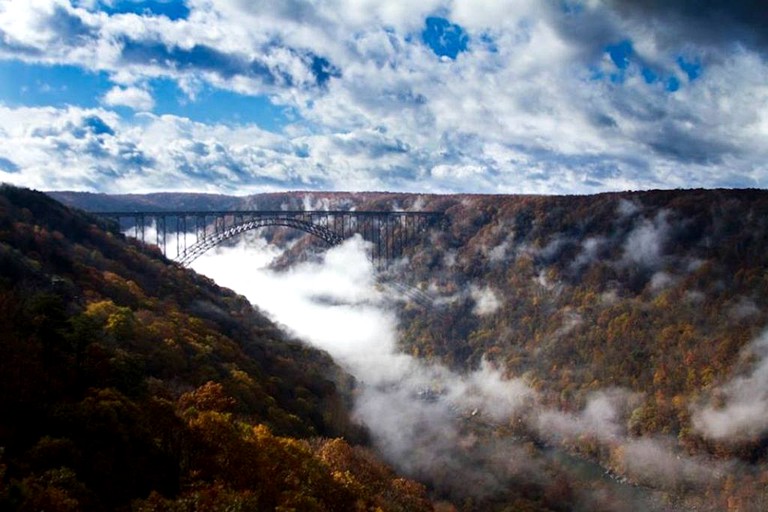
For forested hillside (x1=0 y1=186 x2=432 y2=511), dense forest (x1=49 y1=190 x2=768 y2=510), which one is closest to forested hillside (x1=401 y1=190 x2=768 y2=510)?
dense forest (x1=49 y1=190 x2=768 y2=510)

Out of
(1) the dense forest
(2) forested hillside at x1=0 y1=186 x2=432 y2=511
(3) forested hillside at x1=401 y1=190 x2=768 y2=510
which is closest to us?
(2) forested hillside at x1=0 y1=186 x2=432 y2=511

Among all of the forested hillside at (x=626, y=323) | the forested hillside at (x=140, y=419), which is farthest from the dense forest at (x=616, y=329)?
the forested hillside at (x=140, y=419)

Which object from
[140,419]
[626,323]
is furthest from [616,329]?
[140,419]

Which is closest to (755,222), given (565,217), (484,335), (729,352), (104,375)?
(729,352)

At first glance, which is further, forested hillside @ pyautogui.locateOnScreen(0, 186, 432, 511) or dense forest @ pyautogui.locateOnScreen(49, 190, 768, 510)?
dense forest @ pyautogui.locateOnScreen(49, 190, 768, 510)

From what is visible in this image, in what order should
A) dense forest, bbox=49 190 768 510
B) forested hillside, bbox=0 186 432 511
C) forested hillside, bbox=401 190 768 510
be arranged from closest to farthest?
forested hillside, bbox=0 186 432 511, dense forest, bbox=49 190 768 510, forested hillside, bbox=401 190 768 510

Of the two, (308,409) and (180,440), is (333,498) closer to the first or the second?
(180,440)

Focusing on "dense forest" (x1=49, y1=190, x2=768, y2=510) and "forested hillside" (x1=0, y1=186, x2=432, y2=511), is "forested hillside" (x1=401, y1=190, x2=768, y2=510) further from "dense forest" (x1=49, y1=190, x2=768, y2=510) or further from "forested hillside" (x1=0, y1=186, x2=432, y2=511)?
"forested hillside" (x1=0, y1=186, x2=432, y2=511)
